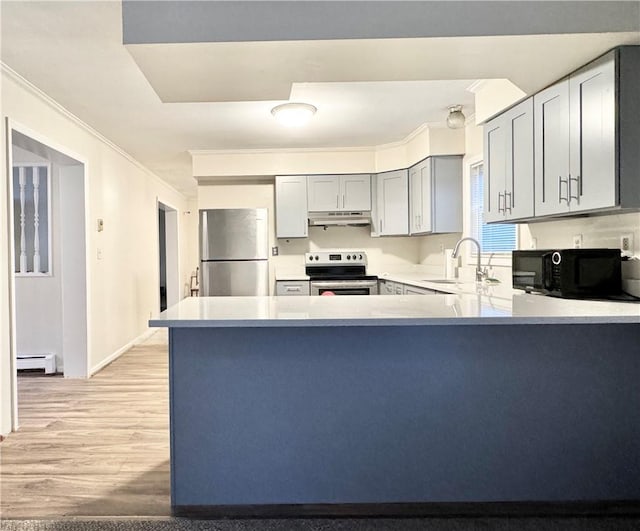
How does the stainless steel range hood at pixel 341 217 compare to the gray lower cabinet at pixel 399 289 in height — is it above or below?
above

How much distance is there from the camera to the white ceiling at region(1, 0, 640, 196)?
1.90 meters

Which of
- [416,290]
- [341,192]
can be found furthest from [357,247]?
[416,290]

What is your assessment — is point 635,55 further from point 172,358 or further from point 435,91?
point 172,358

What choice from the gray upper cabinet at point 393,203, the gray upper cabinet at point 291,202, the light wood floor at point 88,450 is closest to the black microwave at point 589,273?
the light wood floor at point 88,450

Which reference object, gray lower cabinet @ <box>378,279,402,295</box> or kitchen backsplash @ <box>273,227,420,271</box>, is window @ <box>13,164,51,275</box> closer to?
kitchen backsplash @ <box>273,227,420,271</box>

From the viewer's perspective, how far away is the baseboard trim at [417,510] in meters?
1.91

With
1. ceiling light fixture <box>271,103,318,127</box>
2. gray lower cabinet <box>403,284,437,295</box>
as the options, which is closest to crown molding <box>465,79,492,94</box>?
ceiling light fixture <box>271,103,318,127</box>

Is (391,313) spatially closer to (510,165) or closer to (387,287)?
(510,165)

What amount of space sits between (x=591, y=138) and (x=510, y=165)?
0.68 metres

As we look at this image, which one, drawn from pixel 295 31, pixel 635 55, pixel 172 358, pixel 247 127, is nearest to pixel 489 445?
pixel 172 358

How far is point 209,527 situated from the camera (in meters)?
1.84

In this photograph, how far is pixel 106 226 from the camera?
4.61 meters

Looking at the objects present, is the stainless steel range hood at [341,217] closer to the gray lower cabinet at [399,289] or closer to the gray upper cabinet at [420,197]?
the gray upper cabinet at [420,197]

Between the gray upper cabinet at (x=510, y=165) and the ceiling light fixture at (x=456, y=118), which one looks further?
the ceiling light fixture at (x=456, y=118)
